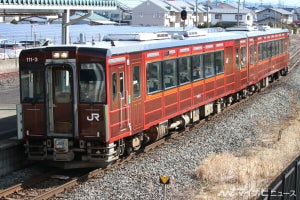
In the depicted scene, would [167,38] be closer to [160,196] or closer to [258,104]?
[160,196]

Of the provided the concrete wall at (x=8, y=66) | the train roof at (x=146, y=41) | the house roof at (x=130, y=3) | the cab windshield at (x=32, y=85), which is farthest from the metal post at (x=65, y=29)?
the house roof at (x=130, y=3)

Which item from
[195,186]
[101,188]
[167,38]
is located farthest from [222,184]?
[167,38]

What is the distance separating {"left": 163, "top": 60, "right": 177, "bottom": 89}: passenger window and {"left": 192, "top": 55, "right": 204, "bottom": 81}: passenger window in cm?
152

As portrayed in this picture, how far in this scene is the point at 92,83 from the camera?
11.3 m

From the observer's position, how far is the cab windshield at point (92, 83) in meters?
11.3

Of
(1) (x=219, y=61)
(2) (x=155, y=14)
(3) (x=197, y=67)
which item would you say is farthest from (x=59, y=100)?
(2) (x=155, y=14)

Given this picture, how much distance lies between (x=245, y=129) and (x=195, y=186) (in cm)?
654

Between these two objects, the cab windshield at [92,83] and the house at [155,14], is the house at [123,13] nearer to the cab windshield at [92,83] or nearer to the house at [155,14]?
the house at [155,14]

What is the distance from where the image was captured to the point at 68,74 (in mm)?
11570

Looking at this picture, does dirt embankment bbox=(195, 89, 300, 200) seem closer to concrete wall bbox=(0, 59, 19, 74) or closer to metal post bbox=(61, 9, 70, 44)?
metal post bbox=(61, 9, 70, 44)

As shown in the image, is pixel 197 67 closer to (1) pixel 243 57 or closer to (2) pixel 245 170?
(2) pixel 245 170

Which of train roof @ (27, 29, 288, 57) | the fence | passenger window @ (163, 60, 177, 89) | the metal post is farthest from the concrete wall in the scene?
the fence

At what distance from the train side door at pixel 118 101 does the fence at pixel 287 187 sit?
196 inches

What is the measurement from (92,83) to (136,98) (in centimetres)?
160
